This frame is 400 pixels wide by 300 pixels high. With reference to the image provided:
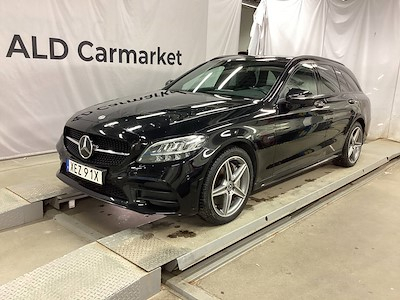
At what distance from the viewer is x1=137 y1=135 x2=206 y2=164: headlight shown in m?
2.21

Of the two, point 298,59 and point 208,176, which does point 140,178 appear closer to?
point 208,176

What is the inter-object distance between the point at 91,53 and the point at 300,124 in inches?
116

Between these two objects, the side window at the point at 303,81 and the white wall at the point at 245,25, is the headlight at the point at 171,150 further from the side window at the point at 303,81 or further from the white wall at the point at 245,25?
the white wall at the point at 245,25

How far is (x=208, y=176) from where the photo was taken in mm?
2344

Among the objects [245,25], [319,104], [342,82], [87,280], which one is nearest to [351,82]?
[342,82]

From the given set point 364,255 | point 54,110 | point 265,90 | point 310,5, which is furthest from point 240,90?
point 310,5

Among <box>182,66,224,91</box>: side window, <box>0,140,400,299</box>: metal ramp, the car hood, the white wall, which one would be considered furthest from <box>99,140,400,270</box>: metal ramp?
the white wall

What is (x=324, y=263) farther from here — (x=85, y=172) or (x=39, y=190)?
(x=39, y=190)

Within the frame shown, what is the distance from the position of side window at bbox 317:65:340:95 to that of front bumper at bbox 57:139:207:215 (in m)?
1.97

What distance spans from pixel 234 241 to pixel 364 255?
0.94 meters

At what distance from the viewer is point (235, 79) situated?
321cm

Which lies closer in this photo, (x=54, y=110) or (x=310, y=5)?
(x=54, y=110)

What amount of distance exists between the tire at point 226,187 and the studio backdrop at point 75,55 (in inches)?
112

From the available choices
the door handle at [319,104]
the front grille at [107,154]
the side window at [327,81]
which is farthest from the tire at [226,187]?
the side window at [327,81]
